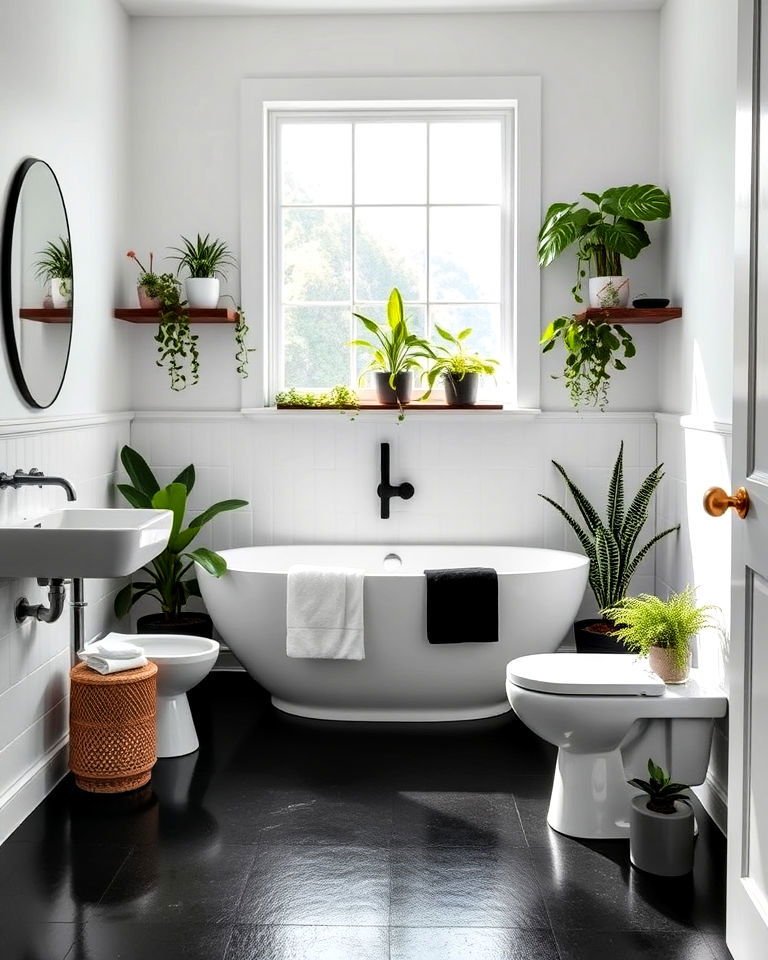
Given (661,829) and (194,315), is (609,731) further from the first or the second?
(194,315)

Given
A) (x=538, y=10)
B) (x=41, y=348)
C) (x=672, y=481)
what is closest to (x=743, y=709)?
(x=672, y=481)

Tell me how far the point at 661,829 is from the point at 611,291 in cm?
232

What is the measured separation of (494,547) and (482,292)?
1180 mm

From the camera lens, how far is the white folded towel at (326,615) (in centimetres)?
384

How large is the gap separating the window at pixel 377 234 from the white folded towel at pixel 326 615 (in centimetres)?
123

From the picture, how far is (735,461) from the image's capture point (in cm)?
232

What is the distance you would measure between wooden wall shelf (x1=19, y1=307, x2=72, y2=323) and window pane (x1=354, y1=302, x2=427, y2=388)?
1.44 m

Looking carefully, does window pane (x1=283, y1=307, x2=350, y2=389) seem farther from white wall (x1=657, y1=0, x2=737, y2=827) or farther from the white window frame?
white wall (x1=657, y1=0, x2=737, y2=827)

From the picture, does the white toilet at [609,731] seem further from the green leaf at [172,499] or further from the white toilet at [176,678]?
the green leaf at [172,499]

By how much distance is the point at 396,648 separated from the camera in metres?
3.89

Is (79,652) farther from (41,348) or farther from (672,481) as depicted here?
(672,481)

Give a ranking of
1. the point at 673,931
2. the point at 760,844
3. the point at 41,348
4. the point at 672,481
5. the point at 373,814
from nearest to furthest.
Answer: the point at 760,844 < the point at 673,931 < the point at 373,814 < the point at 41,348 < the point at 672,481

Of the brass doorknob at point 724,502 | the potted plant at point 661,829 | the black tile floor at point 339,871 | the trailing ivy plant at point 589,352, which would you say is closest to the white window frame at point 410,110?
the trailing ivy plant at point 589,352

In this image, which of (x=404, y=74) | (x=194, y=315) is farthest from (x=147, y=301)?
(x=404, y=74)
